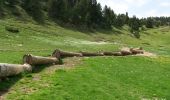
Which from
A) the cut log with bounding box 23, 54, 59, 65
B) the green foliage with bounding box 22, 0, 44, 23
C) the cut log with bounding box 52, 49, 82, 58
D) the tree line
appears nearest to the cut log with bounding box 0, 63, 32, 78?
the cut log with bounding box 23, 54, 59, 65

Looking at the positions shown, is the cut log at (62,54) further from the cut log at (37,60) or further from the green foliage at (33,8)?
the green foliage at (33,8)

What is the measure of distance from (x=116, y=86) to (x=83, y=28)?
393ft

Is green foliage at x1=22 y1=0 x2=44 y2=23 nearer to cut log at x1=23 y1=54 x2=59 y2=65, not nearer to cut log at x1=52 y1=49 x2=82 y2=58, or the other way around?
cut log at x1=52 y1=49 x2=82 y2=58

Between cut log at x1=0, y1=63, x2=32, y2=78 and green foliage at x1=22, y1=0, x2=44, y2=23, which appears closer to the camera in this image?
cut log at x1=0, y1=63, x2=32, y2=78

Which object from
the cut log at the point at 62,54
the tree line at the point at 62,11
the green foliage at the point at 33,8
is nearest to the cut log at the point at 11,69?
the cut log at the point at 62,54

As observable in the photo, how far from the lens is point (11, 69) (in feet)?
100

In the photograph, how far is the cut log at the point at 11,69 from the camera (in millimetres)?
28403

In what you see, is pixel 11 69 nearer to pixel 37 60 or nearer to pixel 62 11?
pixel 37 60

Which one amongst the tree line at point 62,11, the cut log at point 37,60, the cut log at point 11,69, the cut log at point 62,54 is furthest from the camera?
the tree line at point 62,11

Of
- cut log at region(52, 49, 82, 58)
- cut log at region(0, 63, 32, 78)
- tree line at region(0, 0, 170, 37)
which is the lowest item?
cut log at region(0, 63, 32, 78)

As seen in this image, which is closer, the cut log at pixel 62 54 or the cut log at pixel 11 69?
the cut log at pixel 11 69

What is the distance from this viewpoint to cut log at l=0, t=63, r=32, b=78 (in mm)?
28403

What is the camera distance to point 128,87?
35406 mm

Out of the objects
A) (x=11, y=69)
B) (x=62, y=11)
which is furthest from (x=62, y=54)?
(x=62, y=11)
